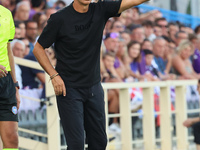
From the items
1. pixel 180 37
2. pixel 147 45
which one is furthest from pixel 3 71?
pixel 180 37

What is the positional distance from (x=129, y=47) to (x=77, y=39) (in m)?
4.96

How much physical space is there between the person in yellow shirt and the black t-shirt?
1.06 feet

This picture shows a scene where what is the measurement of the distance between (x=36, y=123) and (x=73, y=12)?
115 inches

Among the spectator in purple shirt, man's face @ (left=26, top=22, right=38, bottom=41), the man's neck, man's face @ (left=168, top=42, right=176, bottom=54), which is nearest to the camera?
the man's neck

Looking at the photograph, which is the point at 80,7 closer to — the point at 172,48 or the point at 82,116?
the point at 82,116

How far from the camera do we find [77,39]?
3.94 metres

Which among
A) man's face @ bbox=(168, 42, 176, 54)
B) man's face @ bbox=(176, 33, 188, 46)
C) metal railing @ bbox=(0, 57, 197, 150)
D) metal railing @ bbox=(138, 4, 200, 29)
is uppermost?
metal railing @ bbox=(138, 4, 200, 29)

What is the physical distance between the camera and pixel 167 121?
706 centimetres

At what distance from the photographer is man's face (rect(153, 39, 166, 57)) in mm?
9719

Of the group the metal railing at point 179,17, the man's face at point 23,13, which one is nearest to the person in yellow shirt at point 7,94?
the man's face at point 23,13

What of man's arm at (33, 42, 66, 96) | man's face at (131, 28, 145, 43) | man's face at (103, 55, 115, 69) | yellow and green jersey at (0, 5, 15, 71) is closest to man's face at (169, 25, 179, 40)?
man's face at (131, 28, 145, 43)

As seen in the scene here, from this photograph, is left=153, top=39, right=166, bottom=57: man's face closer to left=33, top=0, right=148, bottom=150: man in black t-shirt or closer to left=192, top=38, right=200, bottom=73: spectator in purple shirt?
left=192, top=38, right=200, bottom=73: spectator in purple shirt

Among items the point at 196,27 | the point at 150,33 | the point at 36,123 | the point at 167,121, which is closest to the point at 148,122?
the point at 167,121

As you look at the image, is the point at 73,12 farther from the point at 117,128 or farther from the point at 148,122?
the point at 117,128
